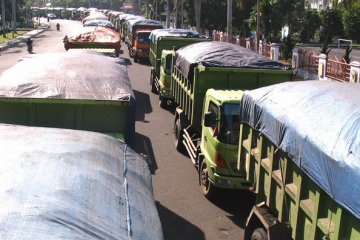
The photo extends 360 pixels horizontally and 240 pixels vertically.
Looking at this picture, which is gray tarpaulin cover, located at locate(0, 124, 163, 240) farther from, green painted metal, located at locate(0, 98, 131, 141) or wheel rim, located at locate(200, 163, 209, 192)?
wheel rim, located at locate(200, 163, 209, 192)

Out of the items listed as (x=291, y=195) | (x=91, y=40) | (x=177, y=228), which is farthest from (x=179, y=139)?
(x=91, y=40)

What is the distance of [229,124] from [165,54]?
32.3 ft

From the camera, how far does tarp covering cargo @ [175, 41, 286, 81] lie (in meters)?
11.7

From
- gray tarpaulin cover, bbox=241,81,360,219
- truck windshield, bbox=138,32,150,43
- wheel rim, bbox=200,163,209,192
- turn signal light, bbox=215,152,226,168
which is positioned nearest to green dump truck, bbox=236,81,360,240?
gray tarpaulin cover, bbox=241,81,360,219

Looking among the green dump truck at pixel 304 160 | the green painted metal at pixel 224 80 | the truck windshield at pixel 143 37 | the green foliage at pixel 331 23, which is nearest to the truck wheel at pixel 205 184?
the green painted metal at pixel 224 80

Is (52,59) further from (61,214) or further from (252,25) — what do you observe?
(252,25)

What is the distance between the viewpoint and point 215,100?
→ 9.71m

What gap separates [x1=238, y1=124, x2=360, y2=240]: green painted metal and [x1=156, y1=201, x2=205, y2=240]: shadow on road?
68.7 inches

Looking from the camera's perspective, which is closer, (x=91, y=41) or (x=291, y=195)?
(x=291, y=195)

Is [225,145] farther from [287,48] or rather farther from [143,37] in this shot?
[143,37]

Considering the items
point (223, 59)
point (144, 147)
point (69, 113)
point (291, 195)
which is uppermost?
point (223, 59)

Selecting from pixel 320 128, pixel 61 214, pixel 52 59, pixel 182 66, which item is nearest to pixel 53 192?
pixel 61 214

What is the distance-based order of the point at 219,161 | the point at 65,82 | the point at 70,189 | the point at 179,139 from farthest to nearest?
1. the point at 179,139
2. the point at 65,82
3. the point at 219,161
4. the point at 70,189

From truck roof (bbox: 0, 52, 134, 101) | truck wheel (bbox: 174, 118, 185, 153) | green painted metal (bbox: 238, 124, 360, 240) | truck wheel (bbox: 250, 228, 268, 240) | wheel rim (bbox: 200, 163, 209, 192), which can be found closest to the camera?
green painted metal (bbox: 238, 124, 360, 240)
